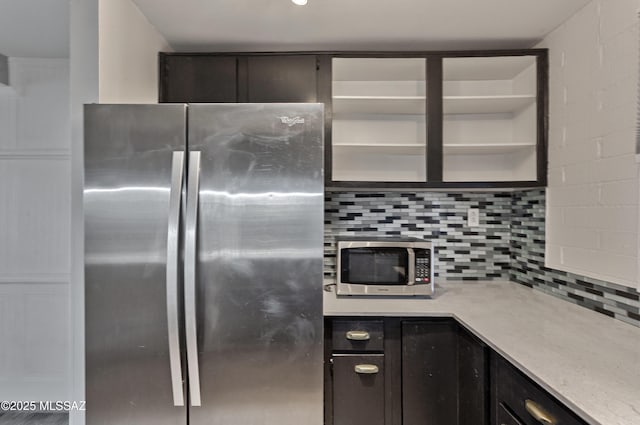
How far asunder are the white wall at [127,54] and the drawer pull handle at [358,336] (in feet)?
5.05

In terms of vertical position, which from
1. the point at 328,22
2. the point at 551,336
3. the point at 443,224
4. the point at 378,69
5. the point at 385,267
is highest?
the point at 328,22

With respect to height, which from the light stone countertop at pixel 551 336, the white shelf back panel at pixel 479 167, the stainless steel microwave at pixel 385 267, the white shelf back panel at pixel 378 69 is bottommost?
the light stone countertop at pixel 551 336

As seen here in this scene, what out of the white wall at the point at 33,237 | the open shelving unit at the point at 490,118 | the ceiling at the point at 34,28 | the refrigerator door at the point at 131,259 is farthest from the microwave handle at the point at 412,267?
the white wall at the point at 33,237

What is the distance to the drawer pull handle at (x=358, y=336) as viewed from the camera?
1.62 m

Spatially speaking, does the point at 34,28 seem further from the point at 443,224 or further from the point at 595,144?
the point at 595,144

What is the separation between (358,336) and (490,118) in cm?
166

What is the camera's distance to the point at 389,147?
2.04 m

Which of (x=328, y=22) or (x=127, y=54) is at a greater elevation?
(x=328, y=22)

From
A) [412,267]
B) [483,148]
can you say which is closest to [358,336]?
[412,267]

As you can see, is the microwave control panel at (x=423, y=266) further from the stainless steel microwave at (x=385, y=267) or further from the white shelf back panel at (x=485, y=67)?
the white shelf back panel at (x=485, y=67)

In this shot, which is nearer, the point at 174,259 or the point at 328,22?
the point at 174,259

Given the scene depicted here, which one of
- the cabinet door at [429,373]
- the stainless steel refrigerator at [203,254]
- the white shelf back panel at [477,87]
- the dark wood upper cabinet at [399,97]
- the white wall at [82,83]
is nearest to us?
the stainless steel refrigerator at [203,254]

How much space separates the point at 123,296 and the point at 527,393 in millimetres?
1478

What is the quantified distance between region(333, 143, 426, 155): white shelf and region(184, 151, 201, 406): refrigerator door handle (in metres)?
0.96
